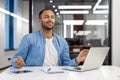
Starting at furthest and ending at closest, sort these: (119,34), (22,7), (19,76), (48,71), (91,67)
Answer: (22,7)
(119,34)
(91,67)
(48,71)
(19,76)

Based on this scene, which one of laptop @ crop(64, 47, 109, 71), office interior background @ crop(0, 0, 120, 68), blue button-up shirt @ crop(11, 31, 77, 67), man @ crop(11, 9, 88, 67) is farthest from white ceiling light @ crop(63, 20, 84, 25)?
laptop @ crop(64, 47, 109, 71)

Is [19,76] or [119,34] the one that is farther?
[119,34]

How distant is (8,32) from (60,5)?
15.2ft

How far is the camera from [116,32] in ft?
11.8

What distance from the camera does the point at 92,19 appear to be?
4344mm

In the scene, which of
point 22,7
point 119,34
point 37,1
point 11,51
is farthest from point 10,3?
point 119,34

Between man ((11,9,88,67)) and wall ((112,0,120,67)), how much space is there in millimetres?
1293

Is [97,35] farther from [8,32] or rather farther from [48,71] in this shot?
[8,32]

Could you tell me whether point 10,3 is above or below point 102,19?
above

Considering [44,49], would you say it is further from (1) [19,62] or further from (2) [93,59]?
(2) [93,59]

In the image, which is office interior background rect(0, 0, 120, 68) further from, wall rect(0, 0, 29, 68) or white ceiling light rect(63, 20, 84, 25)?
wall rect(0, 0, 29, 68)

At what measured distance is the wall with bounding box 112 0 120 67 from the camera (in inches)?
139

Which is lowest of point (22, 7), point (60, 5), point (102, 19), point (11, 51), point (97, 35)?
point (11, 51)

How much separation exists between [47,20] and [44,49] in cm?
36
